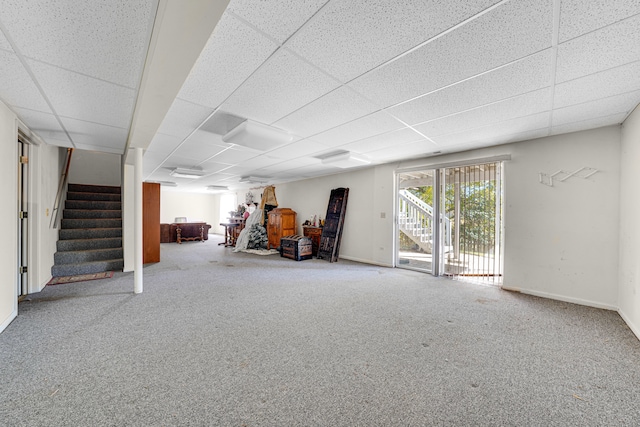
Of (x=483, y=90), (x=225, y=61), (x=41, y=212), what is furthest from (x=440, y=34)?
(x=41, y=212)

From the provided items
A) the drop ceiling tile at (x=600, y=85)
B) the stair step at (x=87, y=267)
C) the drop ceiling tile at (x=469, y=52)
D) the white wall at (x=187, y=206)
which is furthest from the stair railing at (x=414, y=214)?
the white wall at (x=187, y=206)

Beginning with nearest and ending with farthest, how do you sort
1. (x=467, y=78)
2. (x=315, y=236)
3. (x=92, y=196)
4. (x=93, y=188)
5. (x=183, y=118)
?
(x=467, y=78) < (x=183, y=118) < (x=92, y=196) < (x=93, y=188) < (x=315, y=236)

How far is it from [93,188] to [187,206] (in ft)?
16.9

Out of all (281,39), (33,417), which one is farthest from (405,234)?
(33,417)

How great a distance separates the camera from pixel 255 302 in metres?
3.18

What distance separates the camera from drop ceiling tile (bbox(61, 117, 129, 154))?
3109 mm

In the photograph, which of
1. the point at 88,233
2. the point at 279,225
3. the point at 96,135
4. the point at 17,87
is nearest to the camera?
the point at 17,87

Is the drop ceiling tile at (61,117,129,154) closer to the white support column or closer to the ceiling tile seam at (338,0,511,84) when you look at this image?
the white support column

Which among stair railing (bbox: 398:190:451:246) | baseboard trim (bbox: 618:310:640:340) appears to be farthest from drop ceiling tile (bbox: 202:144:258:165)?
baseboard trim (bbox: 618:310:640:340)

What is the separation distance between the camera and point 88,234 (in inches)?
203

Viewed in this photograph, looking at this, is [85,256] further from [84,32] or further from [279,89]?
[279,89]

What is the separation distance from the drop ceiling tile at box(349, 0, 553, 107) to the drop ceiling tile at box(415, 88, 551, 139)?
30.8 inches

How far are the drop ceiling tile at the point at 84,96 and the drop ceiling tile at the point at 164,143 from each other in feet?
1.79

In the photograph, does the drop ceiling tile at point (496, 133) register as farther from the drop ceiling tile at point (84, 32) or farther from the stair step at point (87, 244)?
the stair step at point (87, 244)
